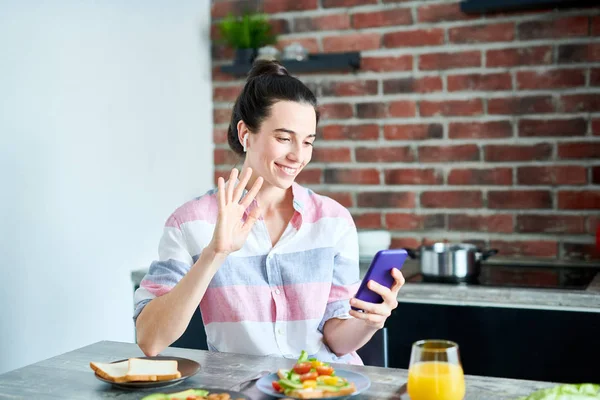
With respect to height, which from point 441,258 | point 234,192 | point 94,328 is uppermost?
point 234,192

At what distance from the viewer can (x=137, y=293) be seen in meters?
1.74

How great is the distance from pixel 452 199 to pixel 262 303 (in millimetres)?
1162

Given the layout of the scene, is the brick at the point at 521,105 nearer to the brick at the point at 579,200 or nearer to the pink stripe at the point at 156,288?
the brick at the point at 579,200

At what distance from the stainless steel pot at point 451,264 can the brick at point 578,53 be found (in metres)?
0.75

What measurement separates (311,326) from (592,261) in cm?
124

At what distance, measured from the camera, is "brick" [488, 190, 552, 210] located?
2615mm

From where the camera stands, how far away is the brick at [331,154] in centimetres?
290

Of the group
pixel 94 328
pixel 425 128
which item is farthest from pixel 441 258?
pixel 94 328

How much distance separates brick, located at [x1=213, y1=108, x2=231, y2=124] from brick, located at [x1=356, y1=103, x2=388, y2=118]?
0.57 metres

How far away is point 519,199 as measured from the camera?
2646 mm

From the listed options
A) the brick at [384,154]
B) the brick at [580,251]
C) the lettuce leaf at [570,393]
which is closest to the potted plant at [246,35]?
the brick at [384,154]

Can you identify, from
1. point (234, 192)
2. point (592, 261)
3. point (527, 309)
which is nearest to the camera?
point (234, 192)

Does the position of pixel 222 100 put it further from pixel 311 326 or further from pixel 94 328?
pixel 311 326

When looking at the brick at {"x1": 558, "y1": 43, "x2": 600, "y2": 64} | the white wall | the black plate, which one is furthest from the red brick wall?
the black plate
